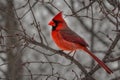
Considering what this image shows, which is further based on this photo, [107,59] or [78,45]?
[78,45]

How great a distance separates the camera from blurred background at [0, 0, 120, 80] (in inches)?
182

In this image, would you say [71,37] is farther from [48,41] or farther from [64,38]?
[48,41]

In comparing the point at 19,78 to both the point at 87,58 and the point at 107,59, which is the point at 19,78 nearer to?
the point at 107,59

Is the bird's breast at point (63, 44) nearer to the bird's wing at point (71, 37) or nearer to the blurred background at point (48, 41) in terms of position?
the bird's wing at point (71, 37)

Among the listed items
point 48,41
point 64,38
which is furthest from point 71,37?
point 48,41

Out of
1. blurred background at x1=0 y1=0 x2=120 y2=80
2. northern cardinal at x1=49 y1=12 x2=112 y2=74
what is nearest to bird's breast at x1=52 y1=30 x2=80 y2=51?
northern cardinal at x1=49 y1=12 x2=112 y2=74

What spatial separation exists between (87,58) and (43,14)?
2034 millimetres

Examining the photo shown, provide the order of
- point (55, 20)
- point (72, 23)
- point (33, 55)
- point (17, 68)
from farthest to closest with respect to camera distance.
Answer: point (72, 23) < point (33, 55) < point (17, 68) < point (55, 20)

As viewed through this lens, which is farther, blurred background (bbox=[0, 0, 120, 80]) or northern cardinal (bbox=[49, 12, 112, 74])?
Answer: northern cardinal (bbox=[49, 12, 112, 74])

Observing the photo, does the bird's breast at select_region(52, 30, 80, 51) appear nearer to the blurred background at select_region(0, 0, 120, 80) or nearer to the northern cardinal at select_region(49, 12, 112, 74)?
the northern cardinal at select_region(49, 12, 112, 74)

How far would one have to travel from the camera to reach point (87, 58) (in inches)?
422

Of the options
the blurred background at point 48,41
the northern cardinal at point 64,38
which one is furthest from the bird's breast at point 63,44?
the blurred background at point 48,41

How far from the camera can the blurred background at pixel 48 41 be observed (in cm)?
462

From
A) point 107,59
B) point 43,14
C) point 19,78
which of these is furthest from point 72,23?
point 107,59
